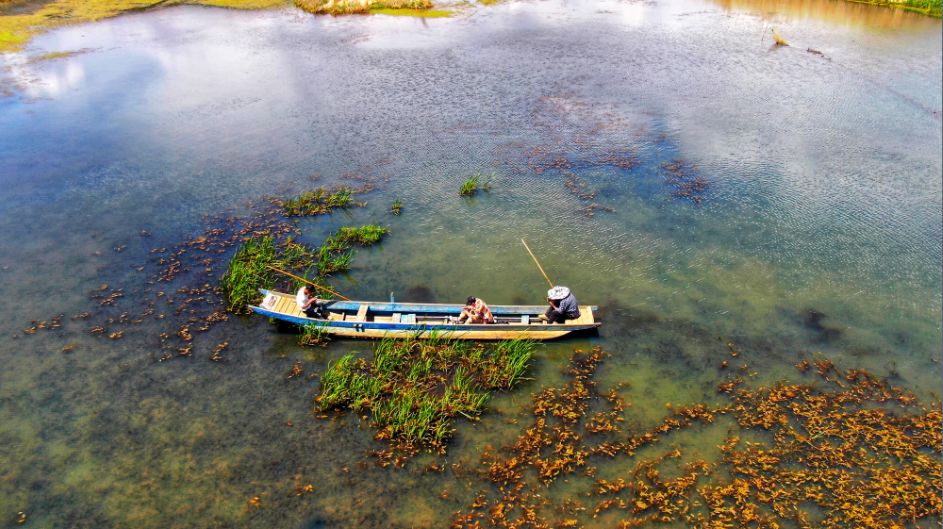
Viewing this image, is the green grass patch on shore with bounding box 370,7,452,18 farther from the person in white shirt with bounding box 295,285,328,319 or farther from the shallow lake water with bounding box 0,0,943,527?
the person in white shirt with bounding box 295,285,328,319

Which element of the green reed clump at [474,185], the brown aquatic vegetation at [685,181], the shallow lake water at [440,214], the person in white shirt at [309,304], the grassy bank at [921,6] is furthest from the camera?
the grassy bank at [921,6]

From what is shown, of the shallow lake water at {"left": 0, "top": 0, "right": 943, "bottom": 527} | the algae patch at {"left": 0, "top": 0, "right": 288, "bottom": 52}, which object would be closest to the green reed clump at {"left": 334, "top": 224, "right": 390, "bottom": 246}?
the shallow lake water at {"left": 0, "top": 0, "right": 943, "bottom": 527}

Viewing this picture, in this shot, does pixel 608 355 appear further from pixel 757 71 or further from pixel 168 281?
pixel 757 71

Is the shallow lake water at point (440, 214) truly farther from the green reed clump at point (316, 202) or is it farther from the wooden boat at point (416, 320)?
the green reed clump at point (316, 202)

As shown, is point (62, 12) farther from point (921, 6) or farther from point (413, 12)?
point (921, 6)

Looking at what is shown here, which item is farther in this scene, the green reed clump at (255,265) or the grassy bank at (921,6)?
the grassy bank at (921,6)

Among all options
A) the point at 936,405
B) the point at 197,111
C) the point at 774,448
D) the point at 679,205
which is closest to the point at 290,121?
the point at 197,111

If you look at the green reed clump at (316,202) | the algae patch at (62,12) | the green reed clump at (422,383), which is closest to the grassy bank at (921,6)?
the green reed clump at (316,202)
